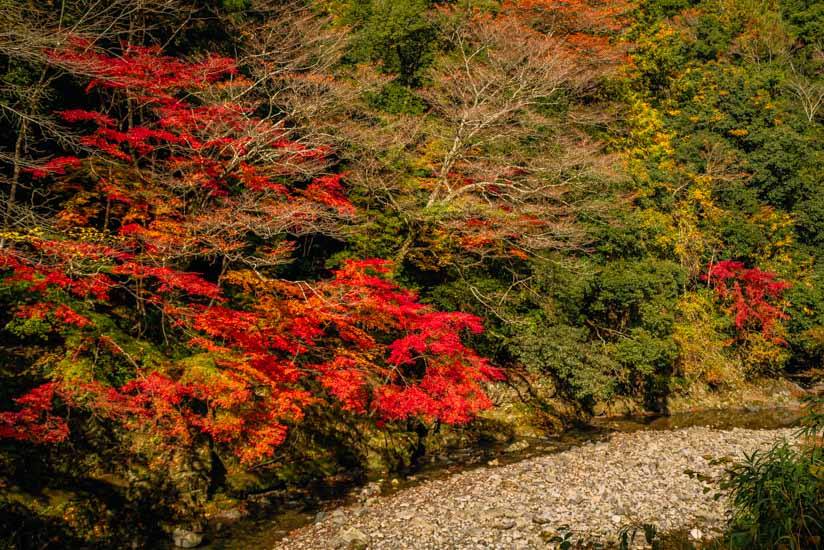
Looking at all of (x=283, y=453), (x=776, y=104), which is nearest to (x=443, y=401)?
(x=283, y=453)

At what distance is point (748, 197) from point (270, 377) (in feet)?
72.3

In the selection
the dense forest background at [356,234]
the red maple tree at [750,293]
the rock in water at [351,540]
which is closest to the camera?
the rock in water at [351,540]

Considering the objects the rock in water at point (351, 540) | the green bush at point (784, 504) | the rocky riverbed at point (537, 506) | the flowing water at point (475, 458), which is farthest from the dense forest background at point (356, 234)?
the green bush at point (784, 504)

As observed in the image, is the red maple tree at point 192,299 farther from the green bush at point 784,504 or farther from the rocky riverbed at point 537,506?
the green bush at point 784,504

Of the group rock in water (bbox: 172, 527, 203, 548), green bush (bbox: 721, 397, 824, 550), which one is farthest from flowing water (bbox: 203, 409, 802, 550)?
green bush (bbox: 721, 397, 824, 550)

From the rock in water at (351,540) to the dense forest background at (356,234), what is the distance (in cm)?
252

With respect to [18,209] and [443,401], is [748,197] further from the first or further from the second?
[18,209]

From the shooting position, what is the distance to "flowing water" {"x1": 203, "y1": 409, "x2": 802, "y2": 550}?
8844 millimetres

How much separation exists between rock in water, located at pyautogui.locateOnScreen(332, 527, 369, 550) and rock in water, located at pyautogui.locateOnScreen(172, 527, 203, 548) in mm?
2509

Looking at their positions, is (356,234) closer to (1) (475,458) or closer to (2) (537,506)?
(1) (475,458)

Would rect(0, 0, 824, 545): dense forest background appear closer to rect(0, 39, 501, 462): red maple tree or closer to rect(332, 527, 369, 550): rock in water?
rect(0, 39, 501, 462): red maple tree

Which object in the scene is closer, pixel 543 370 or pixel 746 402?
pixel 543 370

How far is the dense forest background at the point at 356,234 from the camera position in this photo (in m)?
9.03

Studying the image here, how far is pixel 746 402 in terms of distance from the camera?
1933 cm
